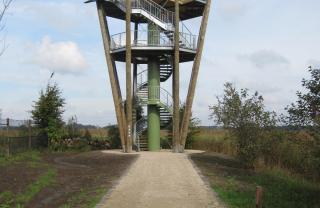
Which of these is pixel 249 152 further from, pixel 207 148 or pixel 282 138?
pixel 207 148

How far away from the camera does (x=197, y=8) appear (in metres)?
34.6

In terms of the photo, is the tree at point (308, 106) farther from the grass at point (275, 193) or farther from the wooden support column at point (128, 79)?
the wooden support column at point (128, 79)

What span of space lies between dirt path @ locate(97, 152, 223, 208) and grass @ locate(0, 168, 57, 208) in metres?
1.87

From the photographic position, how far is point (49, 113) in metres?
33.2

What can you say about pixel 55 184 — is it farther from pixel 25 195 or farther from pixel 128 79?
pixel 128 79

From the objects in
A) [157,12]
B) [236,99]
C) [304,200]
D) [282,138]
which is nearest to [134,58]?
[157,12]

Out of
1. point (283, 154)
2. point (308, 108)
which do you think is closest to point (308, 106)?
point (308, 108)

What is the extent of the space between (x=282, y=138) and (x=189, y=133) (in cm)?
1768

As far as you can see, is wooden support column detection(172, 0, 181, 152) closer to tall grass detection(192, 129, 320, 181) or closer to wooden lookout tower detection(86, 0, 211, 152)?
wooden lookout tower detection(86, 0, 211, 152)

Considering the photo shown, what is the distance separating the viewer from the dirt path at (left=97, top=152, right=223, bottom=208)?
11578 millimetres

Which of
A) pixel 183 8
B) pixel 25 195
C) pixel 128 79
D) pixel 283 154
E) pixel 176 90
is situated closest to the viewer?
pixel 25 195

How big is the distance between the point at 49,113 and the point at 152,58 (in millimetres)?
7657

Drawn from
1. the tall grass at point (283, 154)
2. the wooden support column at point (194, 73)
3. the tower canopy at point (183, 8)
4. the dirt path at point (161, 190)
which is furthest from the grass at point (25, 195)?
the tower canopy at point (183, 8)

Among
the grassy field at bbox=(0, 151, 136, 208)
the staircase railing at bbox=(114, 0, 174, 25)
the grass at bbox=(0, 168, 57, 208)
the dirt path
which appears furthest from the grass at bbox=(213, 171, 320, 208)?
the staircase railing at bbox=(114, 0, 174, 25)
